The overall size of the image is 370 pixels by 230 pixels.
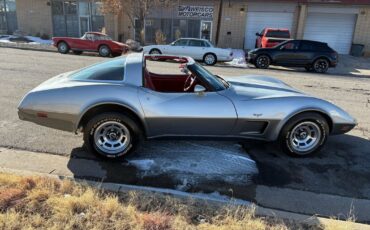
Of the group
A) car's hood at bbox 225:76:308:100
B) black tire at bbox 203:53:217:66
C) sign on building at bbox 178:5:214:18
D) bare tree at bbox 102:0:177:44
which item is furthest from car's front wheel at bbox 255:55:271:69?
car's hood at bbox 225:76:308:100

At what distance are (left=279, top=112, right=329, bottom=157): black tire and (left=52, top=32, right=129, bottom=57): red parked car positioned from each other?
14.9m

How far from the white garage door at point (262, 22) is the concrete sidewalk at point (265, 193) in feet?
74.4

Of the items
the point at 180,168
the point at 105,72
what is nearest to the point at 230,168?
the point at 180,168

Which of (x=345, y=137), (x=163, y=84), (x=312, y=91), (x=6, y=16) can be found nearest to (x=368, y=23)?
(x=312, y=91)

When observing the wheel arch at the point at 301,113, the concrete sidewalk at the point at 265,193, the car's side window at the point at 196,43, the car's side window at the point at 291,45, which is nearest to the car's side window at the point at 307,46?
the car's side window at the point at 291,45

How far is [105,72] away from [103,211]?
1969mm

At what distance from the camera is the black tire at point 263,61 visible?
1610 centimetres

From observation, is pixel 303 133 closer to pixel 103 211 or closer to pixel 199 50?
pixel 103 211

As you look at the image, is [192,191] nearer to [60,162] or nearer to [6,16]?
[60,162]

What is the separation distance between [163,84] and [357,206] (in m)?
3.15

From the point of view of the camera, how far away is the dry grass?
2.89 meters

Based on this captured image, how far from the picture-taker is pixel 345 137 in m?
5.59

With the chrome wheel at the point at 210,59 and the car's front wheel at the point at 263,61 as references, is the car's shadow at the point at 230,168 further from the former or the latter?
the chrome wheel at the point at 210,59

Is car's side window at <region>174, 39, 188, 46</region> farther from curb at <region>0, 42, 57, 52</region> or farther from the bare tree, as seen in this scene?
curb at <region>0, 42, 57, 52</region>
